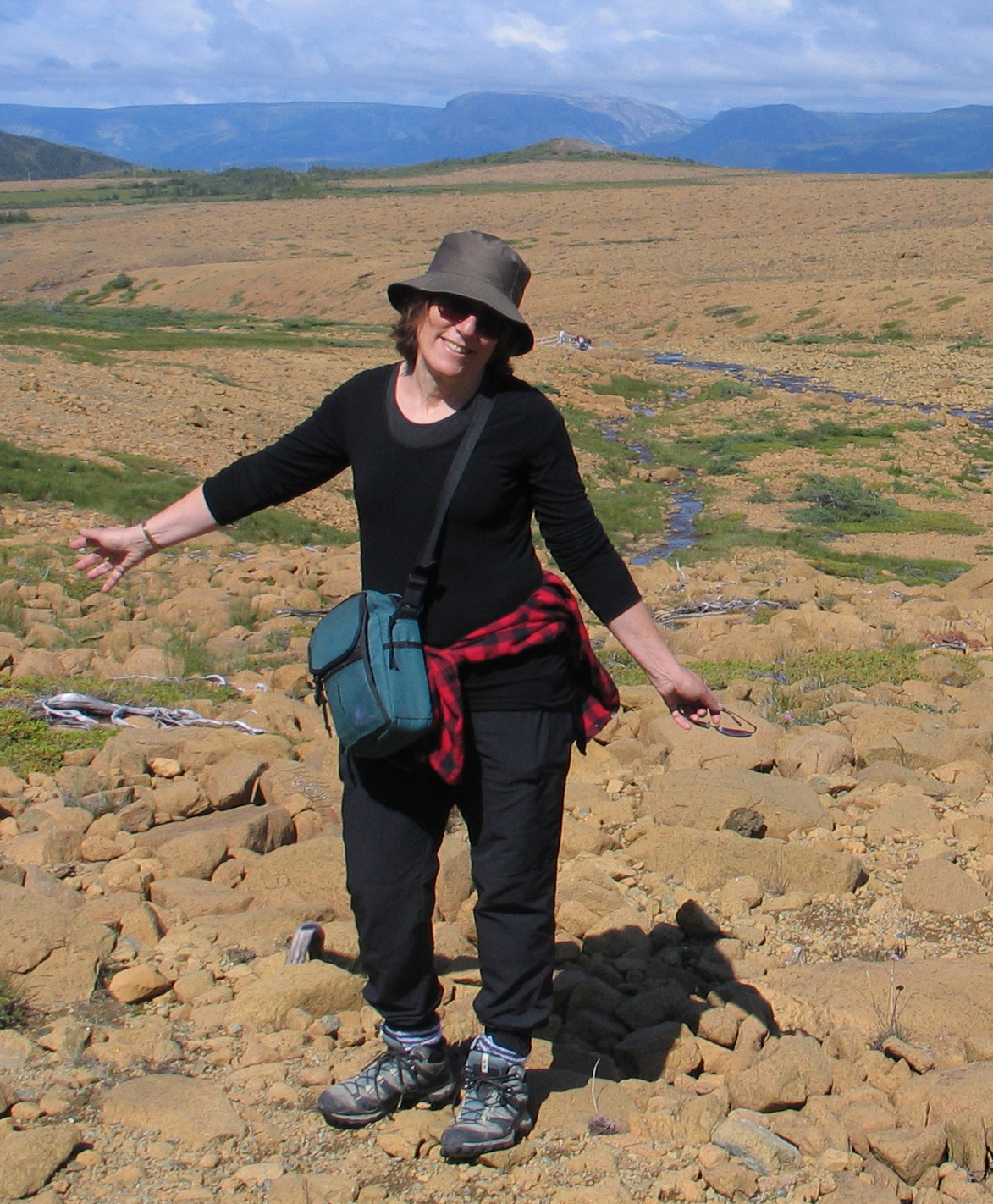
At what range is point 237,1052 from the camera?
3.05 metres

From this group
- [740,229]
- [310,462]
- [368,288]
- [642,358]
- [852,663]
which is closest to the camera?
[310,462]

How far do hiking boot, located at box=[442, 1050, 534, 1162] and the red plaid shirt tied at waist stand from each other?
2.05ft

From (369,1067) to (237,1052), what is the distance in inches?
15.2

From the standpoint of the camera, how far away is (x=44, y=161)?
157 metres

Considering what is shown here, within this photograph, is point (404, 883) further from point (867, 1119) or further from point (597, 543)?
point (867, 1119)

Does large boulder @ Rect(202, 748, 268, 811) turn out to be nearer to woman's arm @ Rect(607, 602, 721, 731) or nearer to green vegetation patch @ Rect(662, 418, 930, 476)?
woman's arm @ Rect(607, 602, 721, 731)

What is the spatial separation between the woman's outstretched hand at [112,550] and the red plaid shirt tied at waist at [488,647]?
79 centimetres

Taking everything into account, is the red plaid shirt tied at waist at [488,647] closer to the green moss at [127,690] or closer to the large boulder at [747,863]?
the large boulder at [747,863]

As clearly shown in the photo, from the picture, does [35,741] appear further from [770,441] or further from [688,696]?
[770,441]

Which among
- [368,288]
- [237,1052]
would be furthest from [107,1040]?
[368,288]

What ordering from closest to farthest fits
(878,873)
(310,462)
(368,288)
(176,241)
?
(310,462), (878,873), (368,288), (176,241)

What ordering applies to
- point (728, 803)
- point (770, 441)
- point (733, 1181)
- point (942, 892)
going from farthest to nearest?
point (770, 441) < point (728, 803) < point (942, 892) < point (733, 1181)

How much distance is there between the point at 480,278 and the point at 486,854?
1179mm

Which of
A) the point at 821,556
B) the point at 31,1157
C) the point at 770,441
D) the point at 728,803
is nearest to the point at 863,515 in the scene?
the point at 821,556
